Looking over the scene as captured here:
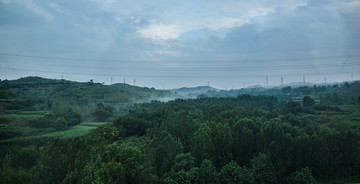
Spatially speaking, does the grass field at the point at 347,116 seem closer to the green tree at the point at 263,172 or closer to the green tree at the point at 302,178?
the green tree at the point at 302,178

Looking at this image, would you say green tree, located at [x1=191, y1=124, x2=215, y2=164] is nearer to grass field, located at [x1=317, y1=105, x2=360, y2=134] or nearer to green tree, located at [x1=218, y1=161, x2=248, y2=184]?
green tree, located at [x1=218, y1=161, x2=248, y2=184]

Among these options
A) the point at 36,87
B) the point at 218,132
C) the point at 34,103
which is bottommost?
the point at 218,132

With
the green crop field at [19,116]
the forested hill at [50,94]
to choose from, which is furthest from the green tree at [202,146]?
the forested hill at [50,94]

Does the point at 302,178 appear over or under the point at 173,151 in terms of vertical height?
under

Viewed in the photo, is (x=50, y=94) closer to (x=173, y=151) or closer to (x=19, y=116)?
(x=19, y=116)

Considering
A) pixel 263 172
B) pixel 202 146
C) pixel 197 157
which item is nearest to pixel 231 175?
→ pixel 197 157

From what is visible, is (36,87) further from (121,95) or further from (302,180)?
(302,180)

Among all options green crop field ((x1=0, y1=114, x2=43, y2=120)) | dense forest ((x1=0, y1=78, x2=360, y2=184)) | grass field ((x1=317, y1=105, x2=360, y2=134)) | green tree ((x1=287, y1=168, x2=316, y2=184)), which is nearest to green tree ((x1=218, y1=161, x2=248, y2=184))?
dense forest ((x1=0, y1=78, x2=360, y2=184))

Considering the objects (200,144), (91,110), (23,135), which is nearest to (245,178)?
(200,144)

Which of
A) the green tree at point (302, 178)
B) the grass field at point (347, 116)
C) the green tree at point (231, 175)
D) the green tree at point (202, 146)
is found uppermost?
the grass field at point (347, 116)
